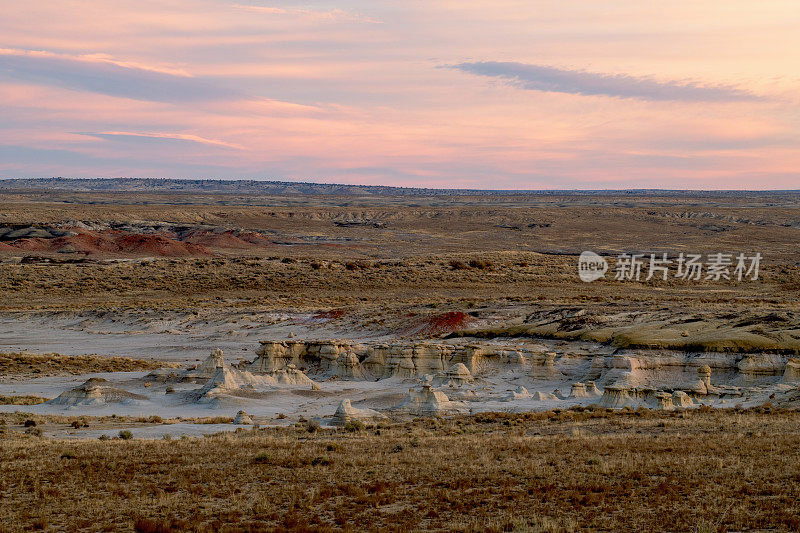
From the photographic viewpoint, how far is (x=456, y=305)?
2106 inches

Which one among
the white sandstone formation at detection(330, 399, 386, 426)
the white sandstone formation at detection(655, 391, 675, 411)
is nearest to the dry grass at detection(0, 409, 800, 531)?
the white sandstone formation at detection(330, 399, 386, 426)

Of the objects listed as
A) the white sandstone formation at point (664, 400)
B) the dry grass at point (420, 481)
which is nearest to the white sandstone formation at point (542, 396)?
the white sandstone formation at point (664, 400)

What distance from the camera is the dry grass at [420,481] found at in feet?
42.6

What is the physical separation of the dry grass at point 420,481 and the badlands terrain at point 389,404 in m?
0.07

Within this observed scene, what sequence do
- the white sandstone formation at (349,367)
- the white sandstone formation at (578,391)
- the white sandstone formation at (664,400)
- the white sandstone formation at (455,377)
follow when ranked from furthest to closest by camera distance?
the white sandstone formation at (349,367)
the white sandstone formation at (455,377)
the white sandstone formation at (578,391)
the white sandstone formation at (664,400)

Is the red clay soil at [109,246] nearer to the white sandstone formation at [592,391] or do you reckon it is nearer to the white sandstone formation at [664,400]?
the white sandstone formation at [592,391]

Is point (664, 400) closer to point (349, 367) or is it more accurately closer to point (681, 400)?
point (681, 400)

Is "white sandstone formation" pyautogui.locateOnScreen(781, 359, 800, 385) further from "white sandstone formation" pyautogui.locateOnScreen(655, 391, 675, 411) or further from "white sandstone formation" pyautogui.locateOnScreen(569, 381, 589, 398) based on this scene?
"white sandstone formation" pyautogui.locateOnScreen(569, 381, 589, 398)

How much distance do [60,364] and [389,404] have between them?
18.4 meters

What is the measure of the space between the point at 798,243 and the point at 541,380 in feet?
381

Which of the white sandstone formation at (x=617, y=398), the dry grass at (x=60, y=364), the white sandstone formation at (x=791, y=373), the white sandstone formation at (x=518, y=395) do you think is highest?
the white sandstone formation at (x=791, y=373)

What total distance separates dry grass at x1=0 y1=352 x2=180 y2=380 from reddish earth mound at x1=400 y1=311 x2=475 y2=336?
13193mm

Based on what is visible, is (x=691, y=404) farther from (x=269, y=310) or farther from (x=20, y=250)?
(x=20, y=250)

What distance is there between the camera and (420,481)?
1581cm
